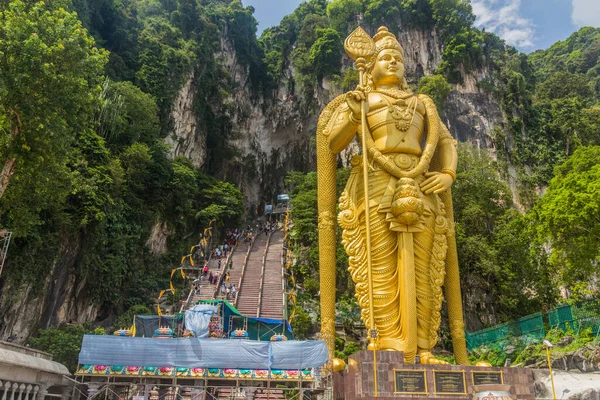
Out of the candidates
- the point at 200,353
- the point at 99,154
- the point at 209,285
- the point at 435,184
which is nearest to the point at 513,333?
the point at 435,184

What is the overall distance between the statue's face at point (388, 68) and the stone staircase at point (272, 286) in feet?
26.1

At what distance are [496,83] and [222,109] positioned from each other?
1563cm

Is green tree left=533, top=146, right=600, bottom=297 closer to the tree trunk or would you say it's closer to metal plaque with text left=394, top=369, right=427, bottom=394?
metal plaque with text left=394, top=369, right=427, bottom=394

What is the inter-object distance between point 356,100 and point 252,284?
10.3 meters

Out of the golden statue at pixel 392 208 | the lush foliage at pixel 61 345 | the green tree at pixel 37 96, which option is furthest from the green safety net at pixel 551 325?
the green tree at pixel 37 96

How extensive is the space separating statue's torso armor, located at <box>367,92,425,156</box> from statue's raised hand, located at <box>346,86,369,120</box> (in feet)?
1.55

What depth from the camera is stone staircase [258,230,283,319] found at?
1313 centimetres

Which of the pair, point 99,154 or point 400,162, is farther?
point 99,154

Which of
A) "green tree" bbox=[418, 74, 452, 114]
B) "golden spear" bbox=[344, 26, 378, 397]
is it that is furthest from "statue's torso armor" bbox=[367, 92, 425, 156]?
"green tree" bbox=[418, 74, 452, 114]

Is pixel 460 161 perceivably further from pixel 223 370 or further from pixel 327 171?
pixel 223 370

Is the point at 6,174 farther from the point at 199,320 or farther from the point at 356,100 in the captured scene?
the point at 356,100

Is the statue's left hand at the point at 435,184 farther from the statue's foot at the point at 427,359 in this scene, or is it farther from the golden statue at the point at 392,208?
the statue's foot at the point at 427,359

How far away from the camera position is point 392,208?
591 centimetres

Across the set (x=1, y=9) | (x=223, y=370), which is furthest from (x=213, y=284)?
(x=1, y=9)
